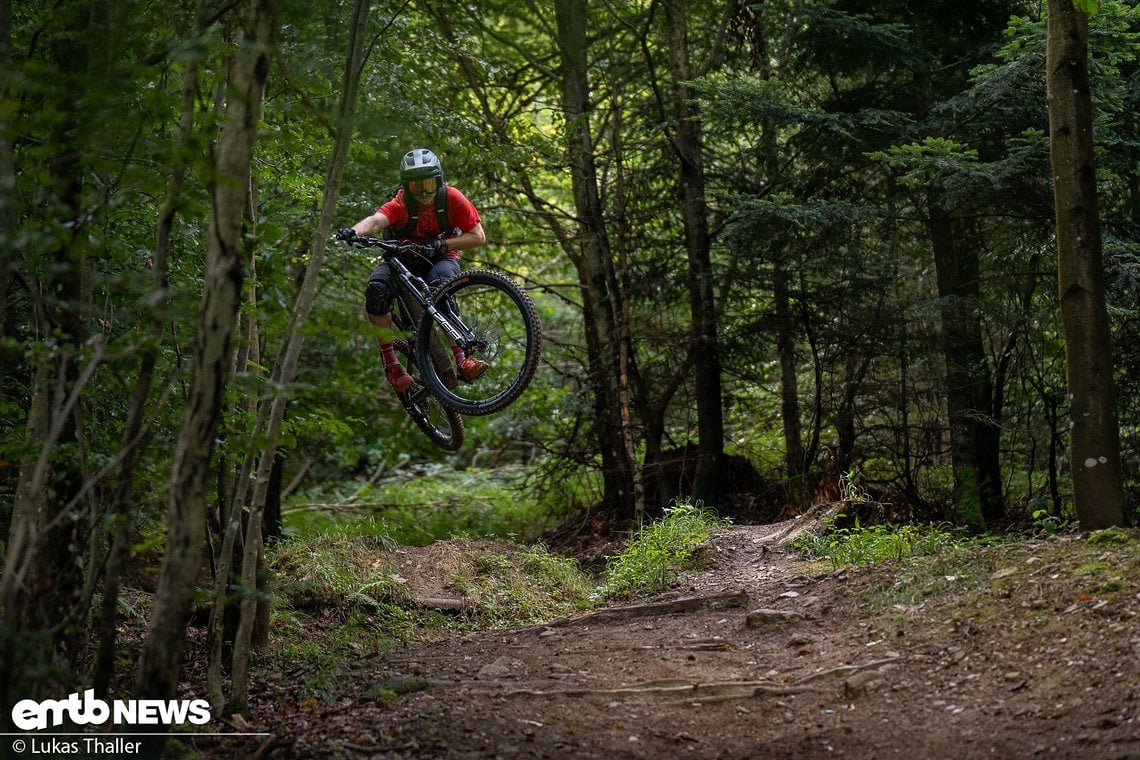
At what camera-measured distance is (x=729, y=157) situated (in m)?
13.4

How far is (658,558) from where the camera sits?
29.4ft

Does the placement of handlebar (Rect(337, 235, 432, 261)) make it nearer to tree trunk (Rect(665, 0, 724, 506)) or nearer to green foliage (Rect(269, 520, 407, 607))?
green foliage (Rect(269, 520, 407, 607))

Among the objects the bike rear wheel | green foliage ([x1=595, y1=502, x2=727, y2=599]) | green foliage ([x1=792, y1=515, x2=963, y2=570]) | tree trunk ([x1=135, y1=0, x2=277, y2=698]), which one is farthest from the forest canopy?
green foliage ([x1=595, y1=502, x2=727, y2=599])

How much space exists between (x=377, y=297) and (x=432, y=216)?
76 centimetres

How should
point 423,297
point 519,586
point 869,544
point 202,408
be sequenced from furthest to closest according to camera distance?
point 519,586 → point 869,544 → point 423,297 → point 202,408

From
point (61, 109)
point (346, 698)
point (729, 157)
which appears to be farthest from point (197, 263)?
point (729, 157)

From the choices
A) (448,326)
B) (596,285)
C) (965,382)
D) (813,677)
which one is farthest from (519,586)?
(965,382)


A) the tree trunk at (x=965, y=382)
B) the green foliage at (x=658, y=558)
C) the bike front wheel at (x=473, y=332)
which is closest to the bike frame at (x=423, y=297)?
the bike front wheel at (x=473, y=332)

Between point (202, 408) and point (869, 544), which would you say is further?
point (869, 544)

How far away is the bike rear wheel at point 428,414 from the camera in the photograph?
8203 mm

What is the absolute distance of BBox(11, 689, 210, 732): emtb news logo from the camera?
4523 mm

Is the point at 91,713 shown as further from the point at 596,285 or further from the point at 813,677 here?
the point at 596,285

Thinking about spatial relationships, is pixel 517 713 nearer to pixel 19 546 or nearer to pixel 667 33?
pixel 19 546

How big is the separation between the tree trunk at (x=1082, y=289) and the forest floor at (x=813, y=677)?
55cm
